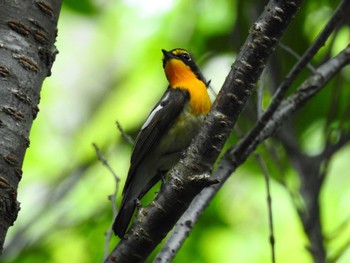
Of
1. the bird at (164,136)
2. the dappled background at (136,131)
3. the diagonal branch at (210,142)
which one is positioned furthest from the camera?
the dappled background at (136,131)

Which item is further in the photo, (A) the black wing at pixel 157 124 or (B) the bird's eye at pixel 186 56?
(B) the bird's eye at pixel 186 56

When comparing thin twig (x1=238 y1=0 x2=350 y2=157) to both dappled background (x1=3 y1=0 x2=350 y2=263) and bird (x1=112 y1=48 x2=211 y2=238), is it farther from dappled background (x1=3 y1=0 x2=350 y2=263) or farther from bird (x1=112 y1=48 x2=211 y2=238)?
bird (x1=112 y1=48 x2=211 y2=238)

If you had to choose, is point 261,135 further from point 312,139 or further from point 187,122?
point 312,139

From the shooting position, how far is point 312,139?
5703 millimetres

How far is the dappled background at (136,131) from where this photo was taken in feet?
17.5

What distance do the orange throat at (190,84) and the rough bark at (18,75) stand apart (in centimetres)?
177

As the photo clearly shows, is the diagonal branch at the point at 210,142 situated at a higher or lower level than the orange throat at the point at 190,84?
lower

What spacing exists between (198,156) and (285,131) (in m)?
2.41

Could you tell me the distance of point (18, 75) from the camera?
9.44 feet

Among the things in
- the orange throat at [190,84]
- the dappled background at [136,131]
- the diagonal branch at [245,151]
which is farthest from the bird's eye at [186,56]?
the diagonal branch at [245,151]

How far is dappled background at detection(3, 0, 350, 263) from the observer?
5332mm

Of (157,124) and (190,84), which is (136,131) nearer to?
(190,84)

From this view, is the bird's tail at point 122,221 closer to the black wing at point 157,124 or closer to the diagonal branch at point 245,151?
the black wing at point 157,124

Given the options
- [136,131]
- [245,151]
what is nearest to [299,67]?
[245,151]
